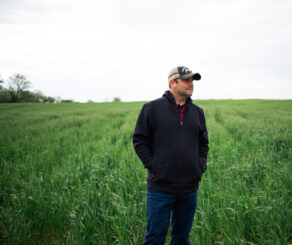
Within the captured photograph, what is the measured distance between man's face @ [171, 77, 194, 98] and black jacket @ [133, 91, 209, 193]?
12 centimetres

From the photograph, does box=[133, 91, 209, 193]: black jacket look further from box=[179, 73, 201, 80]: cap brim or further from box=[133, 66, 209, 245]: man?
box=[179, 73, 201, 80]: cap brim

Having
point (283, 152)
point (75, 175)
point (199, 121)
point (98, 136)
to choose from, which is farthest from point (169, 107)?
point (98, 136)

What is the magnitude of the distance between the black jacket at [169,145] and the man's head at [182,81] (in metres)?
0.13

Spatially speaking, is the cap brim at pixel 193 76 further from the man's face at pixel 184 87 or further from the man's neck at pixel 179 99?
the man's neck at pixel 179 99

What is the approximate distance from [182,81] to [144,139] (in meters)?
0.87

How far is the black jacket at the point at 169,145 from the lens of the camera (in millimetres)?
2129

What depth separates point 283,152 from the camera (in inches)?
233

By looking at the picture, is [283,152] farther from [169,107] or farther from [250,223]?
[169,107]

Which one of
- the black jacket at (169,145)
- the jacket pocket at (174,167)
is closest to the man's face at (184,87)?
the black jacket at (169,145)

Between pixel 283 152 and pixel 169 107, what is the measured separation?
5.69 meters

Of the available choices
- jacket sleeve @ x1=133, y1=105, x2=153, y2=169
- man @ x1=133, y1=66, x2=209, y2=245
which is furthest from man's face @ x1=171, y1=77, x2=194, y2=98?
jacket sleeve @ x1=133, y1=105, x2=153, y2=169

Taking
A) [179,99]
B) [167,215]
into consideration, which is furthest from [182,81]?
[167,215]

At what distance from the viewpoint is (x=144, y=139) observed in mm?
2336

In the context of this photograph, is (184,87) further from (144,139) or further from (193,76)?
(144,139)
